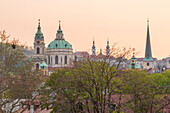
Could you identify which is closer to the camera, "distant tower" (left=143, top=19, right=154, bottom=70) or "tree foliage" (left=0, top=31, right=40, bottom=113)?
"tree foliage" (left=0, top=31, right=40, bottom=113)

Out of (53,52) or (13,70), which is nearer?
(13,70)

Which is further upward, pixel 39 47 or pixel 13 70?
pixel 39 47

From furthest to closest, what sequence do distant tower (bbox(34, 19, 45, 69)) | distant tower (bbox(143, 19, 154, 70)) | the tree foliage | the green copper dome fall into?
the green copper dome < distant tower (bbox(34, 19, 45, 69)) < distant tower (bbox(143, 19, 154, 70)) < the tree foliage

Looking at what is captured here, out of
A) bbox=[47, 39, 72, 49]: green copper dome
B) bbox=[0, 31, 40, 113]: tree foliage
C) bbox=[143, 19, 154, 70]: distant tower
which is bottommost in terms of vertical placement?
bbox=[0, 31, 40, 113]: tree foliage

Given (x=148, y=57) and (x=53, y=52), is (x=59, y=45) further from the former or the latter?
(x=148, y=57)

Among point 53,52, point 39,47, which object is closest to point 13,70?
point 53,52

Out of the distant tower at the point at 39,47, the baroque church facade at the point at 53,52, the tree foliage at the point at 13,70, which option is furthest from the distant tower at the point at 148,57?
the tree foliage at the point at 13,70

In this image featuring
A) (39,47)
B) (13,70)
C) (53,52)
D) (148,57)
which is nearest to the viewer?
(13,70)

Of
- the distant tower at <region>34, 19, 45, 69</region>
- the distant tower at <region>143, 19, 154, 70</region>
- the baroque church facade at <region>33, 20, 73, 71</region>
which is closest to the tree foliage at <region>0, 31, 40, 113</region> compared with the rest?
the baroque church facade at <region>33, 20, 73, 71</region>

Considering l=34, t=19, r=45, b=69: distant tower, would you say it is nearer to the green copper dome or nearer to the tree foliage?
the green copper dome

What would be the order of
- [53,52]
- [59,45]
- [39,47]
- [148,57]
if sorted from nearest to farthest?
[53,52] < [59,45] < [39,47] < [148,57]

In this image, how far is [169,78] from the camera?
66688 millimetres

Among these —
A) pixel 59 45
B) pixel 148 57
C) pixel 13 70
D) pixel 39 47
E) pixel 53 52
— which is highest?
pixel 59 45

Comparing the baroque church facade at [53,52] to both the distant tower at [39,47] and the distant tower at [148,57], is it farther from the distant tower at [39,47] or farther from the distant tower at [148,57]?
the distant tower at [148,57]
